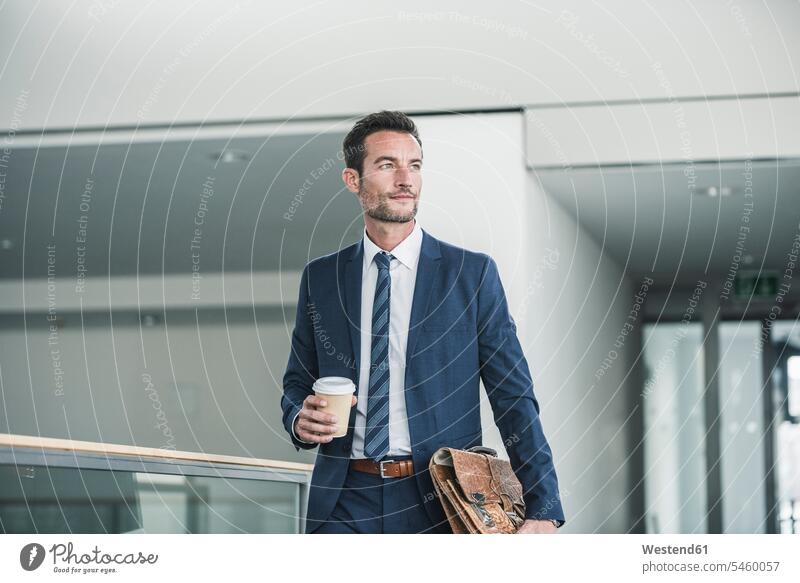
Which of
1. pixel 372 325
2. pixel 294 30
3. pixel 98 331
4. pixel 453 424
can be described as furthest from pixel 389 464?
pixel 98 331

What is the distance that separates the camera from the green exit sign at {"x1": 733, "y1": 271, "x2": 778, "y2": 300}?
4.54 metres

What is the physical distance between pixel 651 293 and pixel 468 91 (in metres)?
2.94

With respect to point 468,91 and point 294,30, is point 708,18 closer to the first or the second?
point 468,91

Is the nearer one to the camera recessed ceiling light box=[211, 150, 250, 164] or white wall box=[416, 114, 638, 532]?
white wall box=[416, 114, 638, 532]

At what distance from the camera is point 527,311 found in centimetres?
265

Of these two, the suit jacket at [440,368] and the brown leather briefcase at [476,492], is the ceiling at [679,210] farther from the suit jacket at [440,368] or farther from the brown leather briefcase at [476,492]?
the brown leather briefcase at [476,492]

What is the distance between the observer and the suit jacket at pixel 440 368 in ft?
6.62

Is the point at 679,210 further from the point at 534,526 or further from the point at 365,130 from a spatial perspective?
Answer: the point at 534,526

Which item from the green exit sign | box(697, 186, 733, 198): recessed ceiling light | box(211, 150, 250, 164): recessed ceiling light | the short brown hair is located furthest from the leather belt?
the green exit sign

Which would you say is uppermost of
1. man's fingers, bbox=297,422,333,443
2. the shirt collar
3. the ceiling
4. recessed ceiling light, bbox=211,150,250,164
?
recessed ceiling light, bbox=211,150,250,164

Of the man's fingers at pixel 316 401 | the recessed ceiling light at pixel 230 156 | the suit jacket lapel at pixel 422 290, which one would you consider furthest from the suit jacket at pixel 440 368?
the recessed ceiling light at pixel 230 156

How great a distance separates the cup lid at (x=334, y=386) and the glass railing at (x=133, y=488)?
0.47m

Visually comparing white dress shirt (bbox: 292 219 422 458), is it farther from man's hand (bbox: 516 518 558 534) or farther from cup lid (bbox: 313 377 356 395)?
man's hand (bbox: 516 518 558 534)

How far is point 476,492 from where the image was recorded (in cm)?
191
